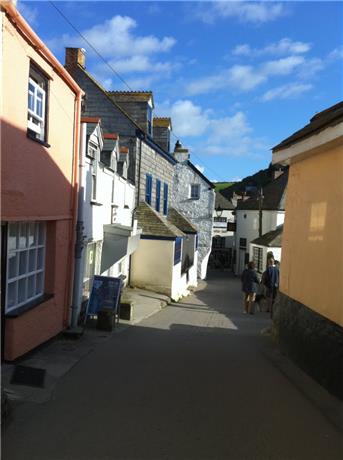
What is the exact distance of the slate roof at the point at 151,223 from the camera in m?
18.5

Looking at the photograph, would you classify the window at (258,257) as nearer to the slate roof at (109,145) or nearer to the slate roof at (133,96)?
the slate roof at (133,96)

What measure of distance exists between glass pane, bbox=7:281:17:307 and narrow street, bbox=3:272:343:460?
140 centimetres

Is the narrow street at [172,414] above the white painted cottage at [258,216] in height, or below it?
below

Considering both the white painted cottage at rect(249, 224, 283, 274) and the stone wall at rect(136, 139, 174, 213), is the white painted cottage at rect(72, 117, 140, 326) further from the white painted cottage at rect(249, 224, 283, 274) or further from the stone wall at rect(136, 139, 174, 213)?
the white painted cottage at rect(249, 224, 283, 274)

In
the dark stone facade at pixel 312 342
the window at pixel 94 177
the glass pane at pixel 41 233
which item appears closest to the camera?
the dark stone facade at pixel 312 342

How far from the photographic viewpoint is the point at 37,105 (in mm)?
7891

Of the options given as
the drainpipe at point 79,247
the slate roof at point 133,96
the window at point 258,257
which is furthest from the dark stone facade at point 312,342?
the window at point 258,257

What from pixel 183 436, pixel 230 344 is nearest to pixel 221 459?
pixel 183 436

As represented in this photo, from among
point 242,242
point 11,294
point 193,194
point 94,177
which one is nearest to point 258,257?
point 193,194

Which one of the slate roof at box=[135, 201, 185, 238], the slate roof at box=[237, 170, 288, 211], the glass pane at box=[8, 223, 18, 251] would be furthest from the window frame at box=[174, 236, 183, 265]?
the slate roof at box=[237, 170, 288, 211]

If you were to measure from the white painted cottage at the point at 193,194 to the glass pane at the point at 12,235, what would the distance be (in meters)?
26.1

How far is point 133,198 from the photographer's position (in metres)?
18.7

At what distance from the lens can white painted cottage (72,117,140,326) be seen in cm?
1021

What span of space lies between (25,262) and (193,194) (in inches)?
1053
